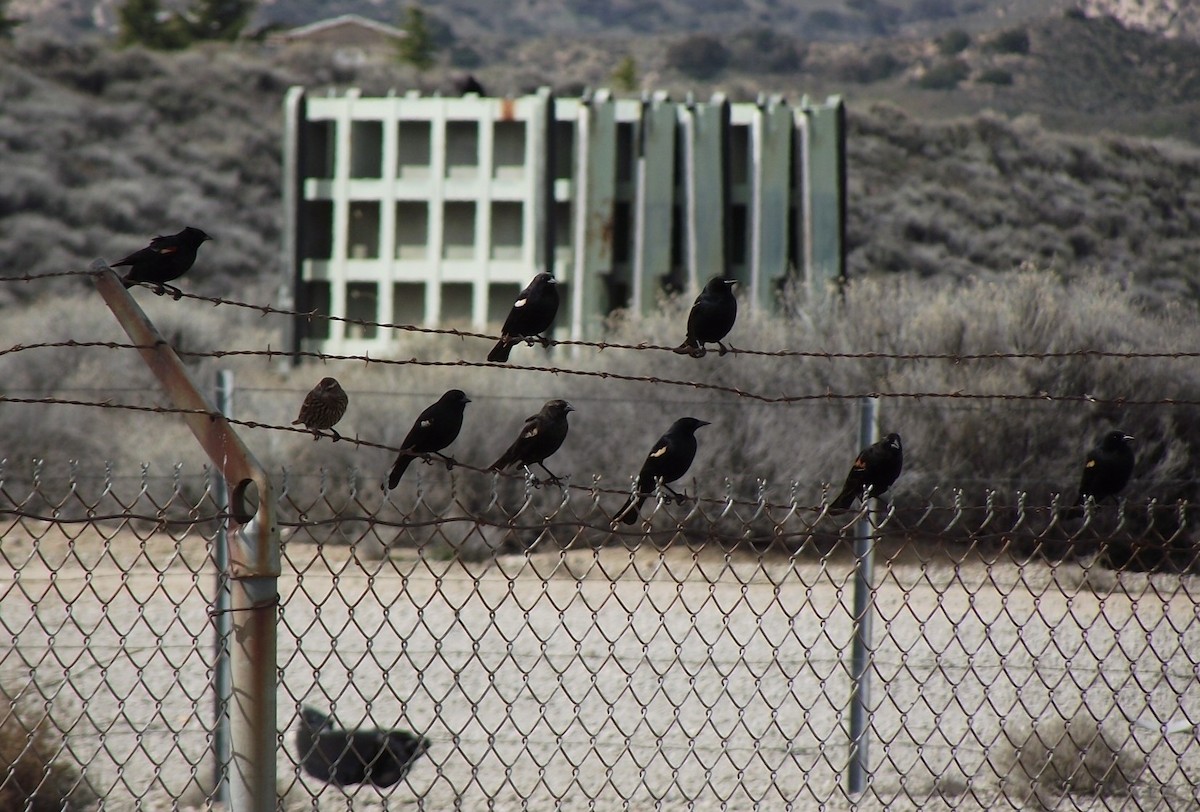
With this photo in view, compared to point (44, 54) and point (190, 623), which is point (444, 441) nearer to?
point (190, 623)

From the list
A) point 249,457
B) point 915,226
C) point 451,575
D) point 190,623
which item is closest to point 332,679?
point 190,623

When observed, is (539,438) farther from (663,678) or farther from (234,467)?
(234,467)

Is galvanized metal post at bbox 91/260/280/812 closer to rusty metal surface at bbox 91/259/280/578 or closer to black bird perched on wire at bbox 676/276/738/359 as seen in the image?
rusty metal surface at bbox 91/259/280/578

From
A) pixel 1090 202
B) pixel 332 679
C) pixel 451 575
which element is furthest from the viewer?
pixel 1090 202

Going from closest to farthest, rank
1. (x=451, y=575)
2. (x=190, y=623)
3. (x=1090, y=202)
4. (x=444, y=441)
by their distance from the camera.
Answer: (x=444, y=441) → (x=190, y=623) → (x=451, y=575) → (x=1090, y=202)

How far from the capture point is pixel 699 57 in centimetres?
6191

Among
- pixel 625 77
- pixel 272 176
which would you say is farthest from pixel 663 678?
pixel 625 77

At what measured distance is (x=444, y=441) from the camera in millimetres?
4445

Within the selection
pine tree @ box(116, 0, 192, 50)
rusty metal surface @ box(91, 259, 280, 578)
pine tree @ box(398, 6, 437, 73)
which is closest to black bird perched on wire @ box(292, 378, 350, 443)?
rusty metal surface @ box(91, 259, 280, 578)

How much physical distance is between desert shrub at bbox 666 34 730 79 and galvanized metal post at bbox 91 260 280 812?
60535 millimetres

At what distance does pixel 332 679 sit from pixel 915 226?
20.4 meters

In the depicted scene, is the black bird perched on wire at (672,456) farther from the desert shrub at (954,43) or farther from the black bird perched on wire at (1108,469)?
the desert shrub at (954,43)

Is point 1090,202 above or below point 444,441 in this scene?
below

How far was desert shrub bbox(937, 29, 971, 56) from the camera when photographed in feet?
207
